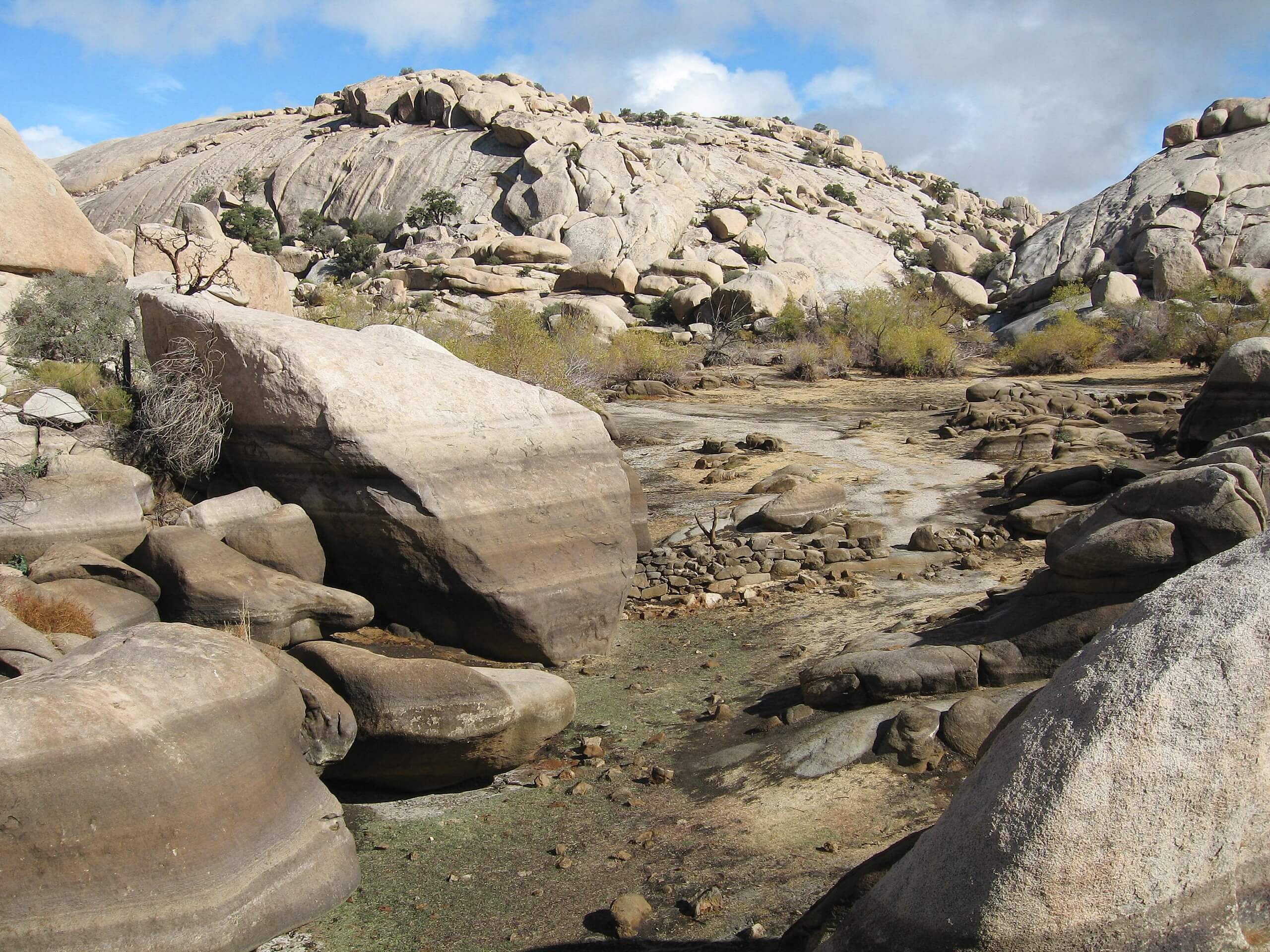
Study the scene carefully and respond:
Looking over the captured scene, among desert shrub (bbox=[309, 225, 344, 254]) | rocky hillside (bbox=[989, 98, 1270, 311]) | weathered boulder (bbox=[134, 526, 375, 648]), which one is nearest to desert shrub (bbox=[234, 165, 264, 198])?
desert shrub (bbox=[309, 225, 344, 254])

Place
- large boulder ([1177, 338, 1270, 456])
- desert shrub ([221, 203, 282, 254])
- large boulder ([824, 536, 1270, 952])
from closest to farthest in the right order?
large boulder ([824, 536, 1270, 952])
large boulder ([1177, 338, 1270, 456])
desert shrub ([221, 203, 282, 254])

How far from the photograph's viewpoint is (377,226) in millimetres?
45031

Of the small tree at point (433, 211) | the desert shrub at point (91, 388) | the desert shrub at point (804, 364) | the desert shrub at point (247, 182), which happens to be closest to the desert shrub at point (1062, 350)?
the desert shrub at point (804, 364)

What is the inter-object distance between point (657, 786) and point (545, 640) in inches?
73.8

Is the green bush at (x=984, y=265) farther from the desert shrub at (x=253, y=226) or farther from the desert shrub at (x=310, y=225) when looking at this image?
the desert shrub at (x=253, y=226)

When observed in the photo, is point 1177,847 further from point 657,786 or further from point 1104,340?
point 1104,340

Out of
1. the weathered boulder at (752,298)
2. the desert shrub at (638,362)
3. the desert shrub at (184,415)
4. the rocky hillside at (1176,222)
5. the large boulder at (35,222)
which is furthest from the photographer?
the rocky hillside at (1176,222)

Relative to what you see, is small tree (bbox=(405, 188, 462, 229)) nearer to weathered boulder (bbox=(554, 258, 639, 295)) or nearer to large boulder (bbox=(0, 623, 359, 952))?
weathered boulder (bbox=(554, 258, 639, 295))

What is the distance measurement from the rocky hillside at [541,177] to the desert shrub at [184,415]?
3194 centimetres

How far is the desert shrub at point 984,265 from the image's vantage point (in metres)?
40.4

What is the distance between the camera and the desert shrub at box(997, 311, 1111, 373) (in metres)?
23.1

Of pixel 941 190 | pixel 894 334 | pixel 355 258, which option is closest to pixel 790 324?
pixel 894 334

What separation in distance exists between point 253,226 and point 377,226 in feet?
16.4

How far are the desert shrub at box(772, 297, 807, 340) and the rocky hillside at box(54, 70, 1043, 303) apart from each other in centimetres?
1152
